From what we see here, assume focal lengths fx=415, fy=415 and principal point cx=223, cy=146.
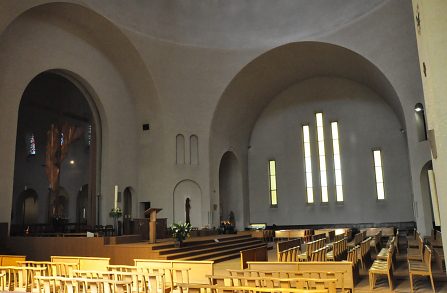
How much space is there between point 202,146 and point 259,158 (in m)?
5.65

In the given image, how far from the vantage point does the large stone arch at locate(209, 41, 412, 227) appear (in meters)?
19.5

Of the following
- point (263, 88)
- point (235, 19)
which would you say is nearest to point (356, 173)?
point (263, 88)

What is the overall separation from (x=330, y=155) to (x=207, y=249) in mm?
11764

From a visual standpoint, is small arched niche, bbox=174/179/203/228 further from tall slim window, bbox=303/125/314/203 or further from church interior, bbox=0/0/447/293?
tall slim window, bbox=303/125/314/203

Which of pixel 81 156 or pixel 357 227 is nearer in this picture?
pixel 357 227

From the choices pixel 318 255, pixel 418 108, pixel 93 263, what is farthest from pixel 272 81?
pixel 93 263

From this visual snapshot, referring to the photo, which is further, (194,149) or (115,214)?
(194,149)

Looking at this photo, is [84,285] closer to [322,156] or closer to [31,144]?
[322,156]

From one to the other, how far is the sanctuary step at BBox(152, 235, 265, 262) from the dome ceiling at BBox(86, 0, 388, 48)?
9383 millimetres

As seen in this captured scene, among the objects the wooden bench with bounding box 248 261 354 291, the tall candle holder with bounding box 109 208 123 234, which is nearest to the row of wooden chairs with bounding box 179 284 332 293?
the wooden bench with bounding box 248 261 354 291

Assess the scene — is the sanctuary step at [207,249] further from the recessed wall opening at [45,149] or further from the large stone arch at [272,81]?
the recessed wall opening at [45,149]

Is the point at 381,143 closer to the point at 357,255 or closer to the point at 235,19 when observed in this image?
the point at 235,19

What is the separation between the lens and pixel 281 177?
79.5ft

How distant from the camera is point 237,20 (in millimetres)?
19953
